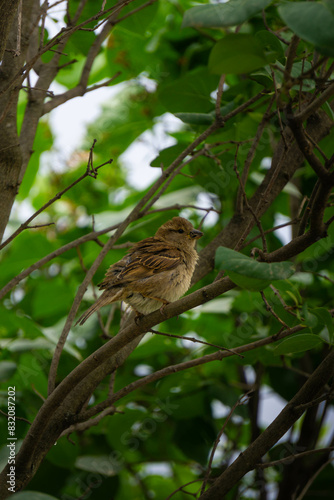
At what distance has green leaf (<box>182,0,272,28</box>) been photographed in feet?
4.59

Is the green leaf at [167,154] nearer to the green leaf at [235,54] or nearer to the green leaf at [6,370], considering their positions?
the green leaf at [6,370]

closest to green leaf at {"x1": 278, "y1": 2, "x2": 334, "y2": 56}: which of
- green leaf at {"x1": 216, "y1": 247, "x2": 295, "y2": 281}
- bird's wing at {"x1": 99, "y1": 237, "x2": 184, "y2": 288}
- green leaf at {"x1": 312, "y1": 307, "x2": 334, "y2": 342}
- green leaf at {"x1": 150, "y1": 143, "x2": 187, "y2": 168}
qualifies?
green leaf at {"x1": 216, "y1": 247, "x2": 295, "y2": 281}

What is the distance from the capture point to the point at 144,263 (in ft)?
10.0

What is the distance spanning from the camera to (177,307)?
2.02m

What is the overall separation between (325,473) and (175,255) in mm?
1509

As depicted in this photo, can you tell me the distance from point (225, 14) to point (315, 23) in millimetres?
264

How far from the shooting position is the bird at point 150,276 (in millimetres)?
2934

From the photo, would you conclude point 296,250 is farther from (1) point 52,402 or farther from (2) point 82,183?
(2) point 82,183

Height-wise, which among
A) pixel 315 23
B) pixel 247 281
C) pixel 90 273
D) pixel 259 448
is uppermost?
pixel 90 273

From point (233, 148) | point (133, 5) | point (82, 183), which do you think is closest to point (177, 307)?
point (233, 148)

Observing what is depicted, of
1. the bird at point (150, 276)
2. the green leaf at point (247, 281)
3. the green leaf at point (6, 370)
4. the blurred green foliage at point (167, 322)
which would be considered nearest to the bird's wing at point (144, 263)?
the bird at point (150, 276)

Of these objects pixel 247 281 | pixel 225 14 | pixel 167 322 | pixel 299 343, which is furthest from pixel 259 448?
pixel 225 14

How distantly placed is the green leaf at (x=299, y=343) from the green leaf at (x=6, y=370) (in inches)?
55.7

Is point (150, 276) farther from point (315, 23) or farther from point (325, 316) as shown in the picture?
point (315, 23)
